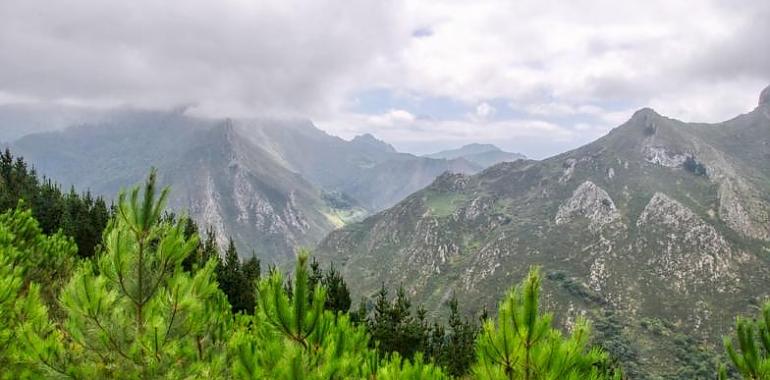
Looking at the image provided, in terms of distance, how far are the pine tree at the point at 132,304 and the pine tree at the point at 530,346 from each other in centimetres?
510

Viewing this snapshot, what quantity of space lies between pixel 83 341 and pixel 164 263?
1.83 metres

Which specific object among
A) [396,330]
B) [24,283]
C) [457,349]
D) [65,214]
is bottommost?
[457,349]

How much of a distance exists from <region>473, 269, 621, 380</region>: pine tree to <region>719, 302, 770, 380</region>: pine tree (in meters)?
2.92

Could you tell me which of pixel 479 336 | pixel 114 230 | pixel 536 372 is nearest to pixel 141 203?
pixel 114 230

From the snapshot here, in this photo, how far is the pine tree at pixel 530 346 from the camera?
248 inches

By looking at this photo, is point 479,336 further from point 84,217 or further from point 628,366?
point 628,366

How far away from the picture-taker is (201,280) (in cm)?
867

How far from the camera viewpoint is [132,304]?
8227 millimetres

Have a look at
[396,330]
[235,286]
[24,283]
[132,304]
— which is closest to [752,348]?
[132,304]

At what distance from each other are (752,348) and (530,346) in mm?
4235

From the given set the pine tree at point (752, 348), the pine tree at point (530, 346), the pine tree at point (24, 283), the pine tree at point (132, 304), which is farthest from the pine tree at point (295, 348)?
the pine tree at point (752, 348)

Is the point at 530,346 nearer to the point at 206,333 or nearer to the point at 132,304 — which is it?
the point at 132,304

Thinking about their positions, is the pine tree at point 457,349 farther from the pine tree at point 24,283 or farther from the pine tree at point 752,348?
the pine tree at point 752,348

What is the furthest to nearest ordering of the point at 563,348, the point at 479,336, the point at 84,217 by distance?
the point at 84,217 < the point at 479,336 < the point at 563,348
